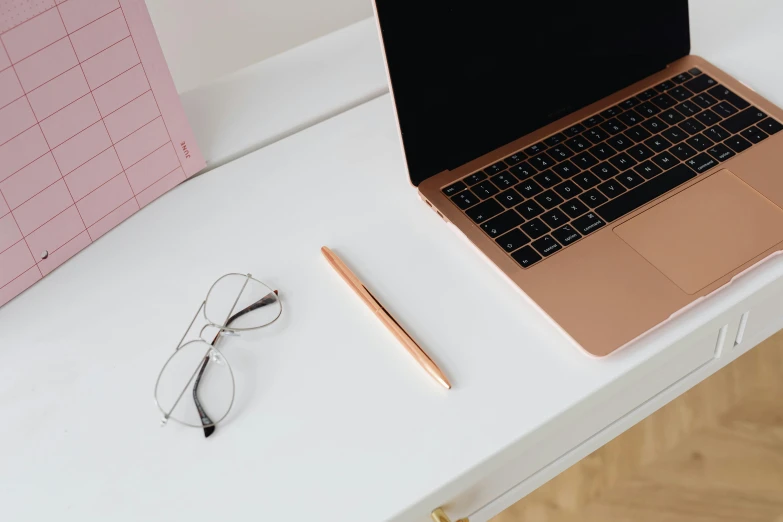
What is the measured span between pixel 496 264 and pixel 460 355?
0.08m

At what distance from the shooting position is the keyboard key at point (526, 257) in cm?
58

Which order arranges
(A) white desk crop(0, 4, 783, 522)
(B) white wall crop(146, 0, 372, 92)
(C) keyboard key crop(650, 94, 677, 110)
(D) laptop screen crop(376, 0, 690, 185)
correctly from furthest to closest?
1. (B) white wall crop(146, 0, 372, 92)
2. (C) keyboard key crop(650, 94, 677, 110)
3. (D) laptop screen crop(376, 0, 690, 185)
4. (A) white desk crop(0, 4, 783, 522)

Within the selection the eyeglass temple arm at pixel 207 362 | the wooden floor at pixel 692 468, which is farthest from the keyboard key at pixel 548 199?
the wooden floor at pixel 692 468

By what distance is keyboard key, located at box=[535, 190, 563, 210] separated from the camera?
0.61m

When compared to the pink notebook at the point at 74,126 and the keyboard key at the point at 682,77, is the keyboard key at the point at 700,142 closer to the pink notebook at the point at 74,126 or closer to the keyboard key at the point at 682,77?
the keyboard key at the point at 682,77

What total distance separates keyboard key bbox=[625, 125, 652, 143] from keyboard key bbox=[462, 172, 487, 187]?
0.14 metres

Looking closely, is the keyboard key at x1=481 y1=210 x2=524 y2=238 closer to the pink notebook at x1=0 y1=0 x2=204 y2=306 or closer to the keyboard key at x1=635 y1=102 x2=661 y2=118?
the keyboard key at x1=635 y1=102 x2=661 y2=118

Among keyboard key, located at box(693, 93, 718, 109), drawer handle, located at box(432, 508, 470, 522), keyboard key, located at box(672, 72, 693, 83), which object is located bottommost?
drawer handle, located at box(432, 508, 470, 522)

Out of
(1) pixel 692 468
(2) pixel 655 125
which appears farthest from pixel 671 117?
(1) pixel 692 468

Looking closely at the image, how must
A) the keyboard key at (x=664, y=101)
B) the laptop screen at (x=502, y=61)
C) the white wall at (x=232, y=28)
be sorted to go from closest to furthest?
the laptop screen at (x=502, y=61)
the keyboard key at (x=664, y=101)
the white wall at (x=232, y=28)

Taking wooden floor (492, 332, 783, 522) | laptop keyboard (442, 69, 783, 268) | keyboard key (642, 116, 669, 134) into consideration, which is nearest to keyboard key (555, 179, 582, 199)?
laptop keyboard (442, 69, 783, 268)

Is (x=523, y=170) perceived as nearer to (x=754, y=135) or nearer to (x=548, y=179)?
(x=548, y=179)

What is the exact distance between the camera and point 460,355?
1.77 ft

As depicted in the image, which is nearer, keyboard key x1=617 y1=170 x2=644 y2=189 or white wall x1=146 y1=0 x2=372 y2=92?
keyboard key x1=617 y1=170 x2=644 y2=189
